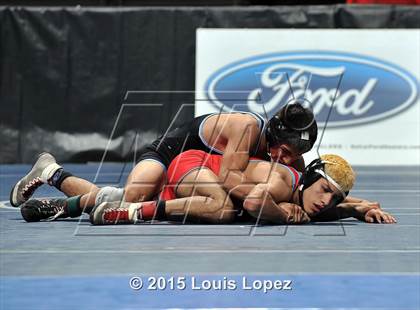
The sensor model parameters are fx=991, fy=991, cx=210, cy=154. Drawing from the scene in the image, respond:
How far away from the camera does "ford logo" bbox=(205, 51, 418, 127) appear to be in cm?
1209

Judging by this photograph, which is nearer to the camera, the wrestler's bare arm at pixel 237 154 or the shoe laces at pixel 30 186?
the wrestler's bare arm at pixel 237 154

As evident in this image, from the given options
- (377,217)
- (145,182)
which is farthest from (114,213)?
(377,217)

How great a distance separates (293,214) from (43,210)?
5.53 feet

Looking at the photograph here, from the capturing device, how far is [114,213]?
253 inches

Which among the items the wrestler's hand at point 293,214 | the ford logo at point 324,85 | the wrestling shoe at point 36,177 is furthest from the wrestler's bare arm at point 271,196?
the ford logo at point 324,85

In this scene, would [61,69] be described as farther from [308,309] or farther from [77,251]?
[308,309]

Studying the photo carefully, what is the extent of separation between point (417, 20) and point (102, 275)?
8.62 m

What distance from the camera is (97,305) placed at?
4004mm

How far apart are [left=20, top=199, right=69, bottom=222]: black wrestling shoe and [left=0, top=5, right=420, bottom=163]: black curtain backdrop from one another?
5615mm

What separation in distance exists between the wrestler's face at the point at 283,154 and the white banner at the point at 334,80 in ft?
17.9

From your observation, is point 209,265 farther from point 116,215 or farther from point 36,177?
point 36,177

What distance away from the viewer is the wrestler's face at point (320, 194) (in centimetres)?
631

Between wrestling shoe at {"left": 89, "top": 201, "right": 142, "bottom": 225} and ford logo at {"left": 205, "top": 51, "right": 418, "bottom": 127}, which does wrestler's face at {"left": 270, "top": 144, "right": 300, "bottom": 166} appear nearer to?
wrestling shoe at {"left": 89, "top": 201, "right": 142, "bottom": 225}

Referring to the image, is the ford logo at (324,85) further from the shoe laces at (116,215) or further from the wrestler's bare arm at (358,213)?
the shoe laces at (116,215)
